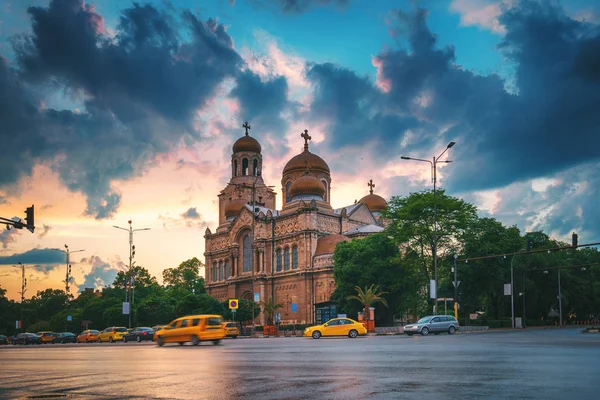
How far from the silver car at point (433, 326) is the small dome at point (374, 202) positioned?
57.1 metres

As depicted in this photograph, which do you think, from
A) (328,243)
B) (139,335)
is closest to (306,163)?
(328,243)

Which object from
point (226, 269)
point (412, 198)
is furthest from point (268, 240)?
point (412, 198)

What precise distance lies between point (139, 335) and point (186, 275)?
7797 centimetres

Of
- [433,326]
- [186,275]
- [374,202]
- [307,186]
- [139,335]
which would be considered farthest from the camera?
[186,275]

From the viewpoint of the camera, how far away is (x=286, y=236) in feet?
276

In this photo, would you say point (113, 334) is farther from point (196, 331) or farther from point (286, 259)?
point (286, 259)

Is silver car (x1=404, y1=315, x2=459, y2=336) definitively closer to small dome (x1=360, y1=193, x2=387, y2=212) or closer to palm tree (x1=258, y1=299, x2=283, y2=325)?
palm tree (x1=258, y1=299, x2=283, y2=325)

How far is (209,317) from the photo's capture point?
110ft

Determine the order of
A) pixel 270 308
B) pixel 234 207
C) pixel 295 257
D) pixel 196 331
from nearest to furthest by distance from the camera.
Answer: pixel 196 331
pixel 270 308
pixel 295 257
pixel 234 207

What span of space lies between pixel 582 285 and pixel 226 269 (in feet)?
165

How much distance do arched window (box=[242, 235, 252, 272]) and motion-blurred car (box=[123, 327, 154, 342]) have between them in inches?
1343

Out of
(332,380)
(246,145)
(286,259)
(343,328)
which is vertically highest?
(246,145)

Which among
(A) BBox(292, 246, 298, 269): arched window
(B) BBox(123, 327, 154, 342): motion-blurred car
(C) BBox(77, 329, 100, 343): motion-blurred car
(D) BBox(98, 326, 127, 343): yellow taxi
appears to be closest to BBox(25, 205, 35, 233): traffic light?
(B) BBox(123, 327, 154, 342): motion-blurred car

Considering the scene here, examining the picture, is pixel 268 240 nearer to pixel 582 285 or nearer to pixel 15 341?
pixel 15 341
